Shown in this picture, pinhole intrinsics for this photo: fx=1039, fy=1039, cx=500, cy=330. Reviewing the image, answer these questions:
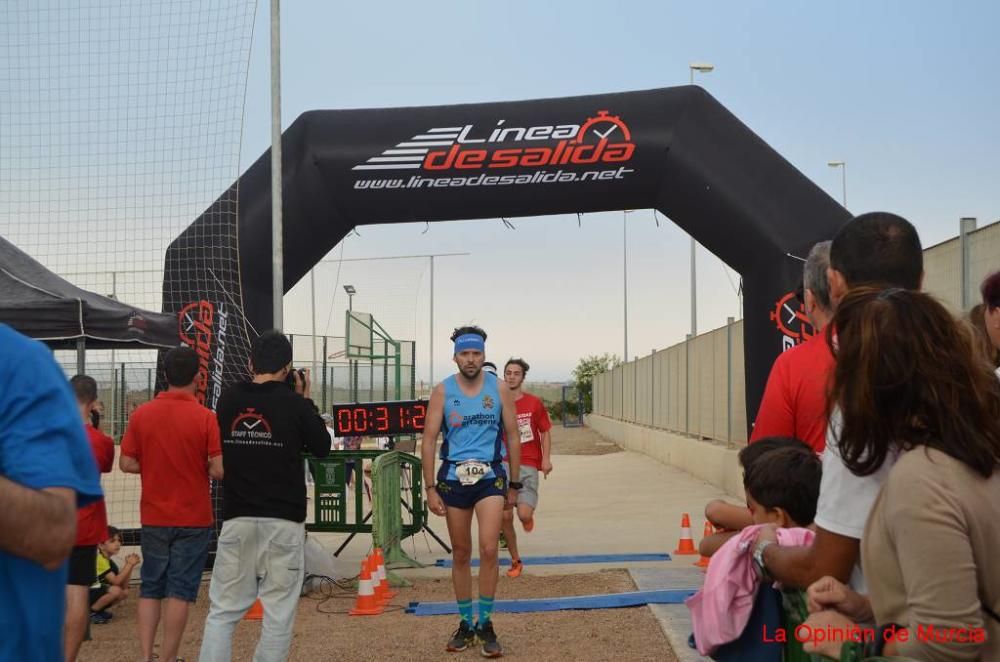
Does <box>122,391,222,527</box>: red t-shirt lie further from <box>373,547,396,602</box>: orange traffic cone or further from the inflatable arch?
the inflatable arch

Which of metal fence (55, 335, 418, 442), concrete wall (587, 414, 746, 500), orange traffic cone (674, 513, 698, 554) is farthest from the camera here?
metal fence (55, 335, 418, 442)

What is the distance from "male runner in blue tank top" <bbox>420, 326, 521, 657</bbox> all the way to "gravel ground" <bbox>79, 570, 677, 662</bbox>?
29 cm

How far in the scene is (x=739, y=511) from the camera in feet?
11.1

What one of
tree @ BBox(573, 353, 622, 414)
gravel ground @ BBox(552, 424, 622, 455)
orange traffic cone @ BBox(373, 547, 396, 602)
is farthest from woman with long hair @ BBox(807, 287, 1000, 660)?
tree @ BBox(573, 353, 622, 414)

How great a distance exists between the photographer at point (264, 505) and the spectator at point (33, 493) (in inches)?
134

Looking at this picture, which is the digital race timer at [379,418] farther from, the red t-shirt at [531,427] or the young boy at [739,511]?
the young boy at [739,511]

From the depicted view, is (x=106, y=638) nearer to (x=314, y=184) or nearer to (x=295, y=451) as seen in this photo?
(x=295, y=451)

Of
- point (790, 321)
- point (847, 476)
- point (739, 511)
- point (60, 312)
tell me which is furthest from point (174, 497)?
point (790, 321)

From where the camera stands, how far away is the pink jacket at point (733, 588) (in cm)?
288

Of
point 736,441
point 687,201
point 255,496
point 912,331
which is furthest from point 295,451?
point 736,441

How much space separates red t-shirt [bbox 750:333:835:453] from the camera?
3619 mm

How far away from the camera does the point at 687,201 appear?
958 centimetres

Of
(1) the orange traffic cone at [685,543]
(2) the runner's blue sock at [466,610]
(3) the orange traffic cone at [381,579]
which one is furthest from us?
(1) the orange traffic cone at [685,543]

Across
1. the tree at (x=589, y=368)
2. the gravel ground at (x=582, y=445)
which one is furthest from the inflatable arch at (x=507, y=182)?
the tree at (x=589, y=368)
